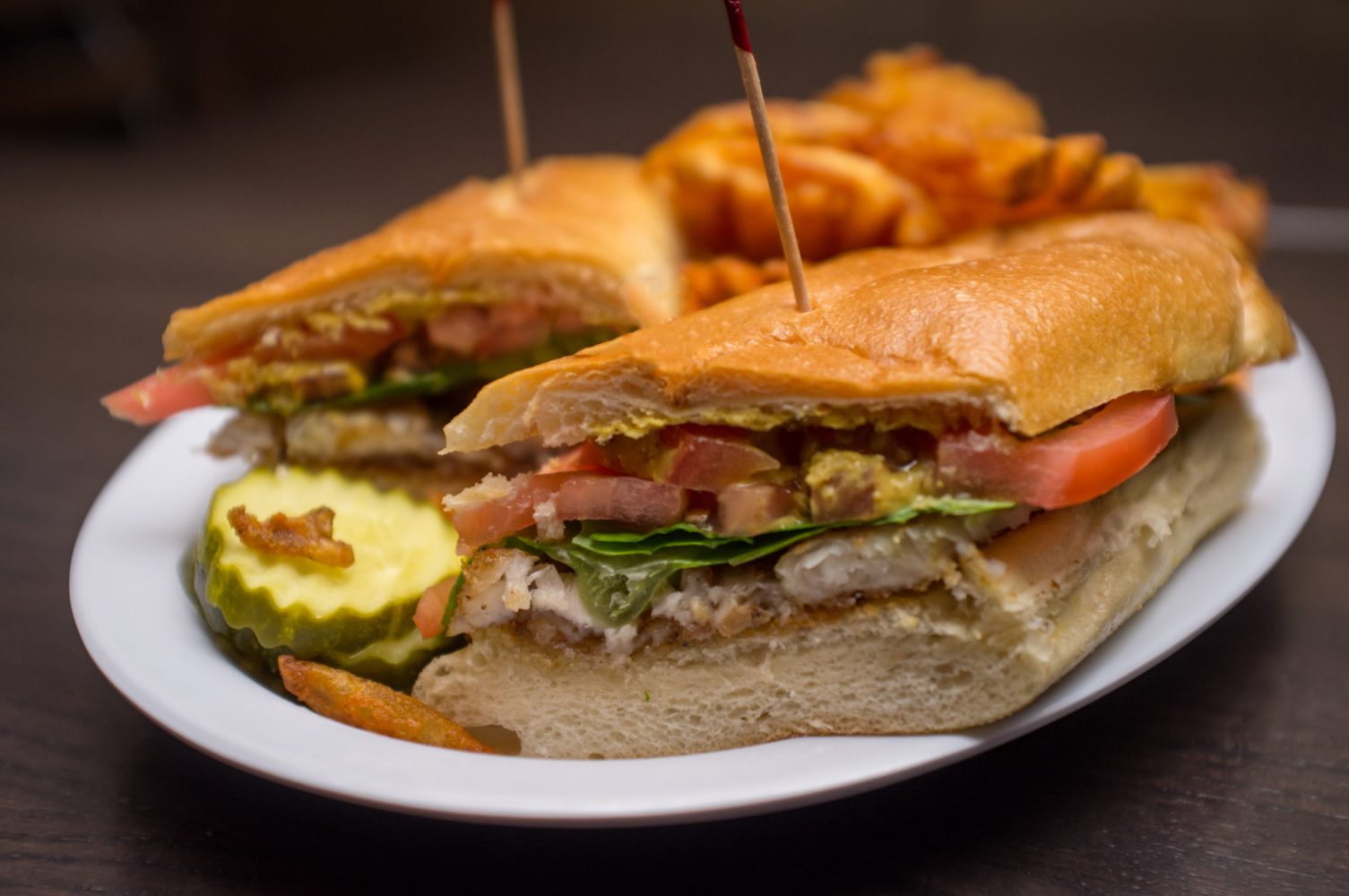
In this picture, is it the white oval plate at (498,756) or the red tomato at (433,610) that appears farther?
the red tomato at (433,610)

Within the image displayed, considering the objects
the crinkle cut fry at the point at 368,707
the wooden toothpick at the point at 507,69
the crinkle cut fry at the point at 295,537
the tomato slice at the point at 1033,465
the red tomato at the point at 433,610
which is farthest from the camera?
the wooden toothpick at the point at 507,69

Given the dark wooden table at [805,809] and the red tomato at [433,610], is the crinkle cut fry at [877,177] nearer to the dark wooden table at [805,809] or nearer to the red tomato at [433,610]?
the dark wooden table at [805,809]

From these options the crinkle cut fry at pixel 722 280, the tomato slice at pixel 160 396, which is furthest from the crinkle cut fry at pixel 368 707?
the crinkle cut fry at pixel 722 280

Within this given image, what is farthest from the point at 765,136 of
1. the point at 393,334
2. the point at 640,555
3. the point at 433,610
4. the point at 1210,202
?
the point at 1210,202

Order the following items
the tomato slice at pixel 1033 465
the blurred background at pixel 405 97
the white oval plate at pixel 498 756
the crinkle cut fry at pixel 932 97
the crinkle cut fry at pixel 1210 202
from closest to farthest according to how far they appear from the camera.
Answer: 1. the white oval plate at pixel 498 756
2. the tomato slice at pixel 1033 465
3. the crinkle cut fry at pixel 1210 202
4. the crinkle cut fry at pixel 932 97
5. the blurred background at pixel 405 97

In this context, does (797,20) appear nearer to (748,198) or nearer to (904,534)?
(748,198)

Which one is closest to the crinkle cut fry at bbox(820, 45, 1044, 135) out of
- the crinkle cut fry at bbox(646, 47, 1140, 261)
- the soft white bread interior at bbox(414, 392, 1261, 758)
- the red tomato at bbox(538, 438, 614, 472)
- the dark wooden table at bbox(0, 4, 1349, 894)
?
the crinkle cut fry at bbox(646, 47, 1140, 261)

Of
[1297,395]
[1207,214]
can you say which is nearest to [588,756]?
[1297,395]
